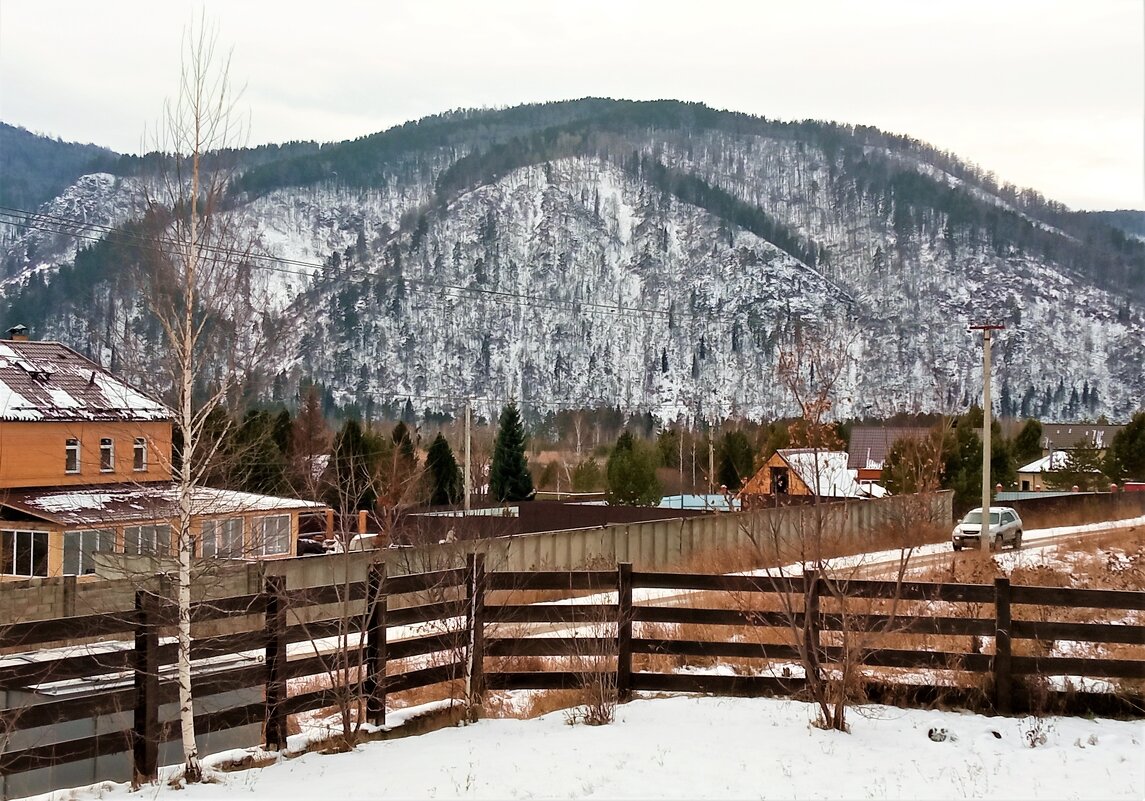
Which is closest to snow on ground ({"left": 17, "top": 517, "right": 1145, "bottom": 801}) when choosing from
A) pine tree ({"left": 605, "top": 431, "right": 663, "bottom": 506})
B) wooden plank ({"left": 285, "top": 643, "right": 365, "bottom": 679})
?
wooden plank ({"left": 285, "top": 643, "right": 365, "bottom": 679})

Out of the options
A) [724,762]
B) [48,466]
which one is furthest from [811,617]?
[48,466]

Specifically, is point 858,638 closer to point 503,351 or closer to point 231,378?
point 231,378

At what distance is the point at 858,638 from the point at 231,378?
602 centimetres

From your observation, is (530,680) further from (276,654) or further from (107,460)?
(107,460)

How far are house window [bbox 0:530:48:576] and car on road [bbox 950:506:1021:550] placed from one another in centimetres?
2840

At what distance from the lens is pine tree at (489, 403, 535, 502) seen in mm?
59109

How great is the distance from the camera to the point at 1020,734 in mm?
9359

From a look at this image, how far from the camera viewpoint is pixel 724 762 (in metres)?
8.61

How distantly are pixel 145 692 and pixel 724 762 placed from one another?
464 cm

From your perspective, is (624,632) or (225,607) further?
(624,632)

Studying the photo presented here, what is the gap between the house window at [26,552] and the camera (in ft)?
108

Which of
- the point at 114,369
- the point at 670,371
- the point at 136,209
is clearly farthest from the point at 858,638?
the point at 670,371

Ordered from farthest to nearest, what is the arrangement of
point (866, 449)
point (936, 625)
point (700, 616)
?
point (866, 449) → point (700, 616) → point (936, 625)

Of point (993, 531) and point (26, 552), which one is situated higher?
point (993, 531)
